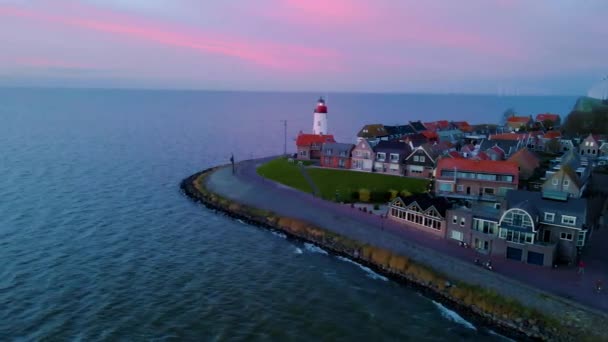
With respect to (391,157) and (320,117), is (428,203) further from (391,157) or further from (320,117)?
(320,117)

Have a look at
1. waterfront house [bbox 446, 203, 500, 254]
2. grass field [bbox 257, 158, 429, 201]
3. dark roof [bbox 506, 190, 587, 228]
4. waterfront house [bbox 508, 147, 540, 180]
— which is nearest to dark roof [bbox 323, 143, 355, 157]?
grass field [bbox 257, 158, 429, 201]

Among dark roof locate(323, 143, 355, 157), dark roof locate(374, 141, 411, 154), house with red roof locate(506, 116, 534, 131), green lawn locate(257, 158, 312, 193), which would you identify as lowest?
green lawn locate(257, 158, 312, 193)

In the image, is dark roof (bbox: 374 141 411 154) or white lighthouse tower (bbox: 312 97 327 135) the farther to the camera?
white lighthouse tower (bbox: 312 97 327 135)

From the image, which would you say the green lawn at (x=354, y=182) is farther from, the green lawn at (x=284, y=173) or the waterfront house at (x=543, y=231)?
the waterfront house at (x=543, y=231)

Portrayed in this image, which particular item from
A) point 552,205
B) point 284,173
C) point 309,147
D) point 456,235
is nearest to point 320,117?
point 309,147

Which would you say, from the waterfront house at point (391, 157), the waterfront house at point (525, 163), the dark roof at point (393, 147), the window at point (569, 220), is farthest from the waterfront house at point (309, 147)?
the window at point (569, 220)

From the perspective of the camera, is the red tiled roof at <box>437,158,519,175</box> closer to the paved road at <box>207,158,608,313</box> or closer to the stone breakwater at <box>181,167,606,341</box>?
the paved road at <box>207,158,608,313</box>

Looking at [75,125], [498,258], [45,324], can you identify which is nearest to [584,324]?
[498,258]

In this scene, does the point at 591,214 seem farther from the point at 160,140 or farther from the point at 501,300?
the point at 160,140
